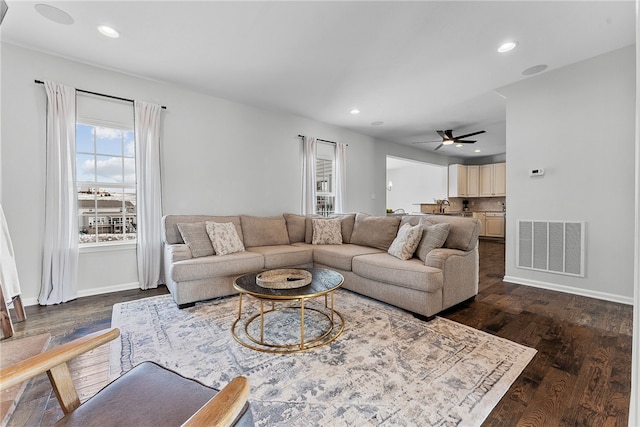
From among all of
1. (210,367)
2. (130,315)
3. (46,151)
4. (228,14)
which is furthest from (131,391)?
(46,151)

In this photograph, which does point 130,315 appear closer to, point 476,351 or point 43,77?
point 43,77

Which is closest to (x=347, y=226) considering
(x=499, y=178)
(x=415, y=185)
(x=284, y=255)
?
(x=284, y=255)

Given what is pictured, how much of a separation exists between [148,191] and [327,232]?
2483 millimetres

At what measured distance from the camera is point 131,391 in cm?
94

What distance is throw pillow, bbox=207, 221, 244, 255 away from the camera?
3.28 meters

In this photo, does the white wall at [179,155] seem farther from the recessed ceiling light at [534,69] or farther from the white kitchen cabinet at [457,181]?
the white kitchen cabinet at [457,181]

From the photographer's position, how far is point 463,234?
113 inches

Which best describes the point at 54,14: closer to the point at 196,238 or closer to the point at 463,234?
the point at 196,238

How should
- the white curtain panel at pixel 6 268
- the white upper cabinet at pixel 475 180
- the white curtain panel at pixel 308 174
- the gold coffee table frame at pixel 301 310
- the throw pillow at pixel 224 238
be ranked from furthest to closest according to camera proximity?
the white upper cabinet at pixel 475 180 → the white curtain panel at pixel 308 174 → the throw pillow at pixel 224 238 → the white curtain panel at pixel 6 268 → the gold coffee table frame at pixel 301 310

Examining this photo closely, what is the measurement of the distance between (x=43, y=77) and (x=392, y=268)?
4.24m

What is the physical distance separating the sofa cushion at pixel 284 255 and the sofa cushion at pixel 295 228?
528 mm

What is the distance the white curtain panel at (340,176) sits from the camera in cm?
562

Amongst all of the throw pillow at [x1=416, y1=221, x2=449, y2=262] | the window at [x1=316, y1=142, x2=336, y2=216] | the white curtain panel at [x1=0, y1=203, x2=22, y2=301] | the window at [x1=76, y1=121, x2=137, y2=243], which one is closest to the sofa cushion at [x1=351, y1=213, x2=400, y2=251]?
the throw pillow at [x1=416, y1=221, x2=449, y2=262]

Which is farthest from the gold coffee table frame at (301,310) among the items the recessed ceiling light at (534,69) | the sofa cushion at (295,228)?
the recessed ceiling light at (534,69)
